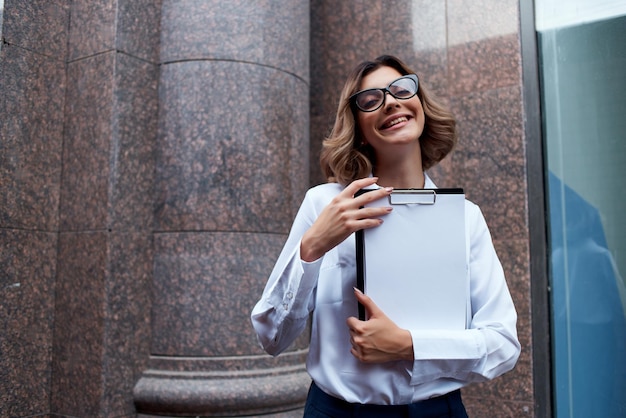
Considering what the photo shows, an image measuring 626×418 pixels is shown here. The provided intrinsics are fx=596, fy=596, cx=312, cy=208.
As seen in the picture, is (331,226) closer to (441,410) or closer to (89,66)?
(441,410)

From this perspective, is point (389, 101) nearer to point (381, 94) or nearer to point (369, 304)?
point (381, 94)

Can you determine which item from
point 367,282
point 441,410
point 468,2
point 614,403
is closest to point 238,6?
point 468,2

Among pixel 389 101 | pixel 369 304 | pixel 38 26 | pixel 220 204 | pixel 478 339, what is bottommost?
pixel 478 339

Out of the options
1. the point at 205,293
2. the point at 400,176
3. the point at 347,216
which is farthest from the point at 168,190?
the point at 347,216

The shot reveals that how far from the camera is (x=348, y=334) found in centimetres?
211

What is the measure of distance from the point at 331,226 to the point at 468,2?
3.52m

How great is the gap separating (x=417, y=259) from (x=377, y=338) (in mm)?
293

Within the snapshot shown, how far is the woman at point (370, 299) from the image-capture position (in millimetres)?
1935

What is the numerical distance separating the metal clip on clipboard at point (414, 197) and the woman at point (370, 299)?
51mm

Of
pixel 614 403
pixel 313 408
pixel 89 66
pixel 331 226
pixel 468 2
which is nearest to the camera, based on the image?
pixel 331 226

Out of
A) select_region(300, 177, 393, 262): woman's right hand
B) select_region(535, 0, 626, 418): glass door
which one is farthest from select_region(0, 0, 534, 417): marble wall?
select_region(300, 177, 393, 262): woman's right hand

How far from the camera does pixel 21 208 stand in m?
4.13

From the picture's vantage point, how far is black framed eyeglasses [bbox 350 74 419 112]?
2.25 metres

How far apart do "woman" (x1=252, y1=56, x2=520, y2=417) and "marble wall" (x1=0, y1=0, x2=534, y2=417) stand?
2.08 m
